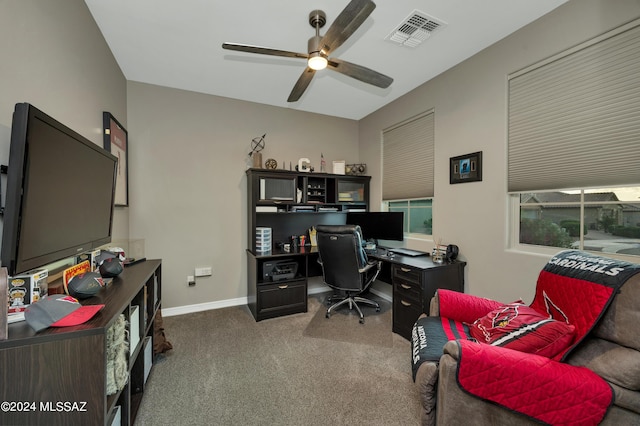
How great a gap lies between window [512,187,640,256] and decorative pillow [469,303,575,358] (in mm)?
929

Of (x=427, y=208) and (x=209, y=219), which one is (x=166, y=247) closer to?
(x=209, y=219)

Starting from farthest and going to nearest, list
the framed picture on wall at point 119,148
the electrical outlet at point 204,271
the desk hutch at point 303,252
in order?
the electrical outlet at point 204,271, the desk hutch at point 303,252, the framed picture on wall at point 119,148

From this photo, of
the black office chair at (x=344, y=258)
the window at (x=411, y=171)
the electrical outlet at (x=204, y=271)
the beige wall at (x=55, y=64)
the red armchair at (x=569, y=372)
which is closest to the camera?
the red armchair at (x=569, y=372)

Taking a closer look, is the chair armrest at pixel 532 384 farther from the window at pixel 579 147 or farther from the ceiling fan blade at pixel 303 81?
the ceiling fan blade at pixel 303 81

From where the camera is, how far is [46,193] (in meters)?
1.10

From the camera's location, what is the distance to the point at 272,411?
5.63ft

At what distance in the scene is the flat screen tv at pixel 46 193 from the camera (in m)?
0.93

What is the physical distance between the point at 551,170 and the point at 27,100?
342 cm

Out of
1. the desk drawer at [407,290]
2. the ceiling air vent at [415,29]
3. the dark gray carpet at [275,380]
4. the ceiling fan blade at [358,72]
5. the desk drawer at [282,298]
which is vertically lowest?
the dark gray carpet at [275,380]

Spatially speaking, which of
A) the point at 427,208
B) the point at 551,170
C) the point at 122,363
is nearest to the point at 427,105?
the point at 427,208

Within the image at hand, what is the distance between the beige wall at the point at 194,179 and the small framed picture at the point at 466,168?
227cm

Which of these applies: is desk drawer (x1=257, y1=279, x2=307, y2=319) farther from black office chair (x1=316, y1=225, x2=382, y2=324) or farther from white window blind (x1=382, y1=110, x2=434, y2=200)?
white window blind (x1=382, y1=110, x2=434, y2=200)

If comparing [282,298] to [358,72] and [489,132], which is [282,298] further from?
[489,132]

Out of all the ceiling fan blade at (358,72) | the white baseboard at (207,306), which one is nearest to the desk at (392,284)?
the white baseboard at (207,306)
